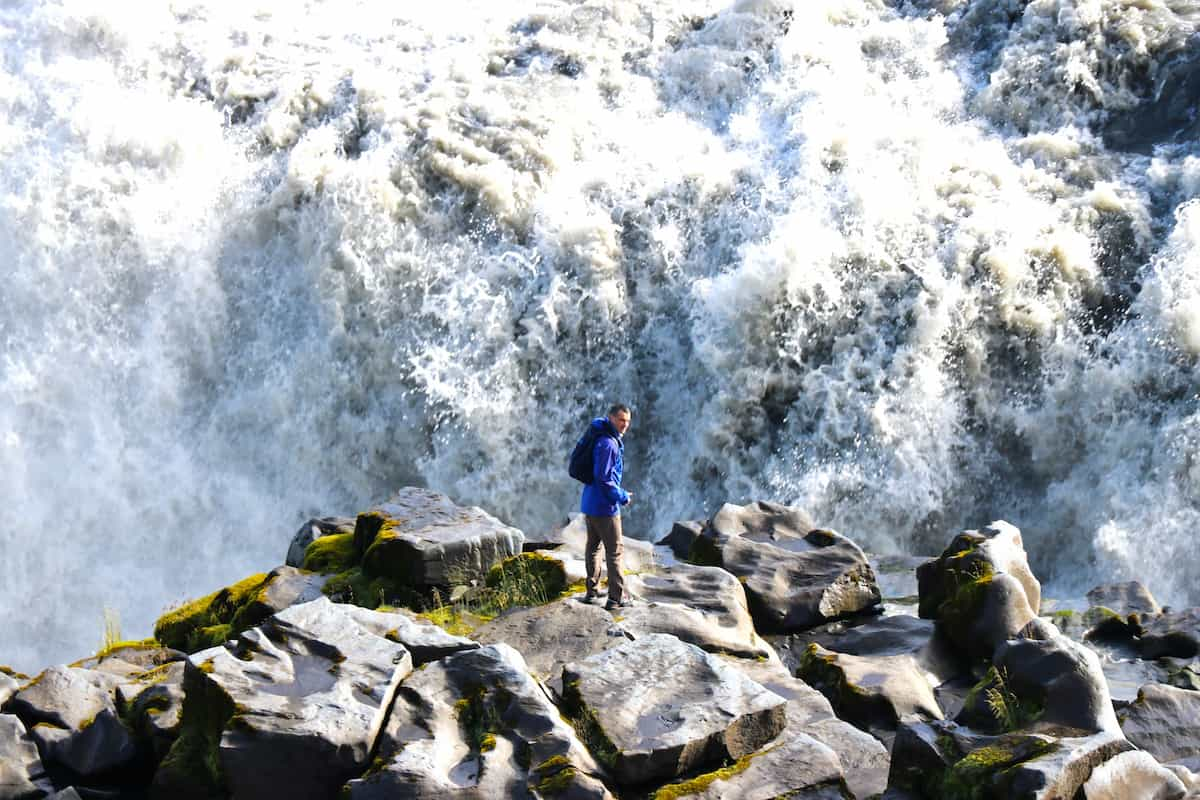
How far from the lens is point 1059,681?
9.26m

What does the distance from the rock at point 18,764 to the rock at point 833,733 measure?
5.29 m

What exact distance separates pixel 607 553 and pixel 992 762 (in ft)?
13.1

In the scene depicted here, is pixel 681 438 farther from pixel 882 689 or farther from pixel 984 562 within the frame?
pixel 882 689

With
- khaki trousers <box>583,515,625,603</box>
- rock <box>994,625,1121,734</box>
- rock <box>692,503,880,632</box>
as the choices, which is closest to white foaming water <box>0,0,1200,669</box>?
rock <box>692,503,880,632</box>

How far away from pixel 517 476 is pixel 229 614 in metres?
6.79

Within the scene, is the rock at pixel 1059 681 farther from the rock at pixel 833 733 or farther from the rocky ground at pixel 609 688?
the rock at pixel 833 733

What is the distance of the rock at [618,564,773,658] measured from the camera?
10.9m

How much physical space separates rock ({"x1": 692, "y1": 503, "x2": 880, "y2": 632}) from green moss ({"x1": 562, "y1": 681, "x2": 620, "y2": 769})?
3687mm

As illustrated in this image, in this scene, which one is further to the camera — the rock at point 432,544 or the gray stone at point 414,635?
the rock at point 432,544

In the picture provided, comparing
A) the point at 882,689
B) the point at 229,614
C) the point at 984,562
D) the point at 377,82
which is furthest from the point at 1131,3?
the point at 229,614

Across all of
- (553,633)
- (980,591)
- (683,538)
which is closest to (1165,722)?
(980,591)

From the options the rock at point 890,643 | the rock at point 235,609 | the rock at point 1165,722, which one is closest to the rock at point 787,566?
the rock at point 890,643

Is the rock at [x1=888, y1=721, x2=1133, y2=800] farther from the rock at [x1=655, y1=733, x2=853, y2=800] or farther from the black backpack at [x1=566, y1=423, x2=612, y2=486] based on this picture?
the black backpack at [x1=566, y1=423, x2=612, y2=486]

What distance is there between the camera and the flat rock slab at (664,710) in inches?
336
